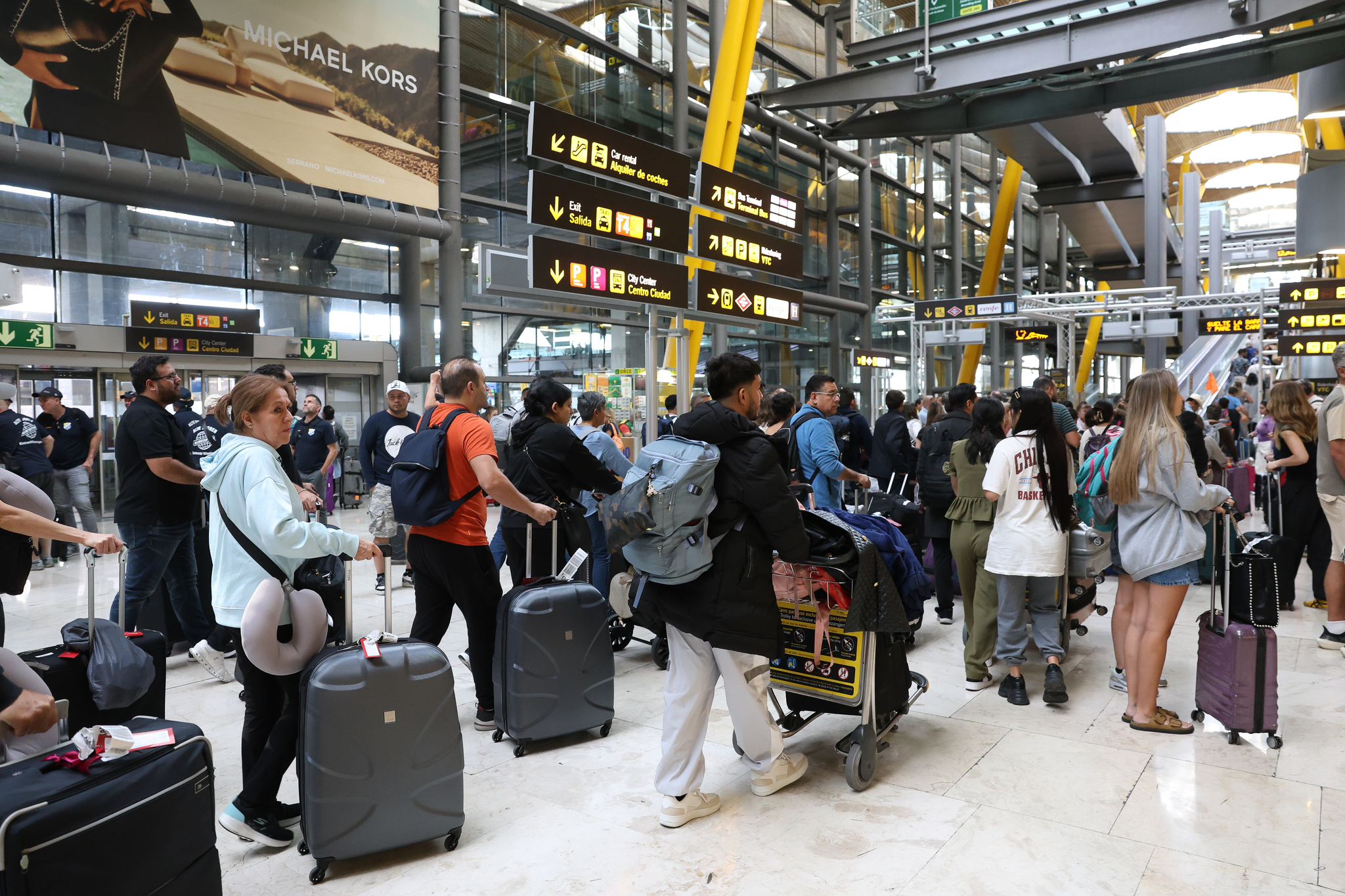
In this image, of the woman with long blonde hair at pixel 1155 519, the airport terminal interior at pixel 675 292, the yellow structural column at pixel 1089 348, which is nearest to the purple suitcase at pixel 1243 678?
the airport terminal interior at pixel 675 292

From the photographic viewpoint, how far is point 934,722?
430 cm

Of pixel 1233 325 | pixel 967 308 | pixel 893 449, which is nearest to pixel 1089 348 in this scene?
pixel 1233 325

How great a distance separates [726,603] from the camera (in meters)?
3.14

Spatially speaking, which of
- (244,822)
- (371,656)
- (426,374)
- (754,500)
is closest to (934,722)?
(754,500)

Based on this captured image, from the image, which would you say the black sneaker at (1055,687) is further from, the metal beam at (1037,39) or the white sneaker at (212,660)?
the metal beam at (1037,39)

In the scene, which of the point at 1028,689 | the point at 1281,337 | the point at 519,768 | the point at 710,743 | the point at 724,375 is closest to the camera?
the point at 724,375

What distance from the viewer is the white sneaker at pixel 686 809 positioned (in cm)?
321

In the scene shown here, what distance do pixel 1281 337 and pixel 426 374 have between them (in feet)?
46.4

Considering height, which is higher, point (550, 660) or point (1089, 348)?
point (1089, 348)

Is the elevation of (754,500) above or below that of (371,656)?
above

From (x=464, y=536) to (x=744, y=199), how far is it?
5287mm

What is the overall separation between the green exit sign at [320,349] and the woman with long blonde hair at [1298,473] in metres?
12.3

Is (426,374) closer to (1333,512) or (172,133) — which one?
(172,133)

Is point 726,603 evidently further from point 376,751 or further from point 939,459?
point 939,459
